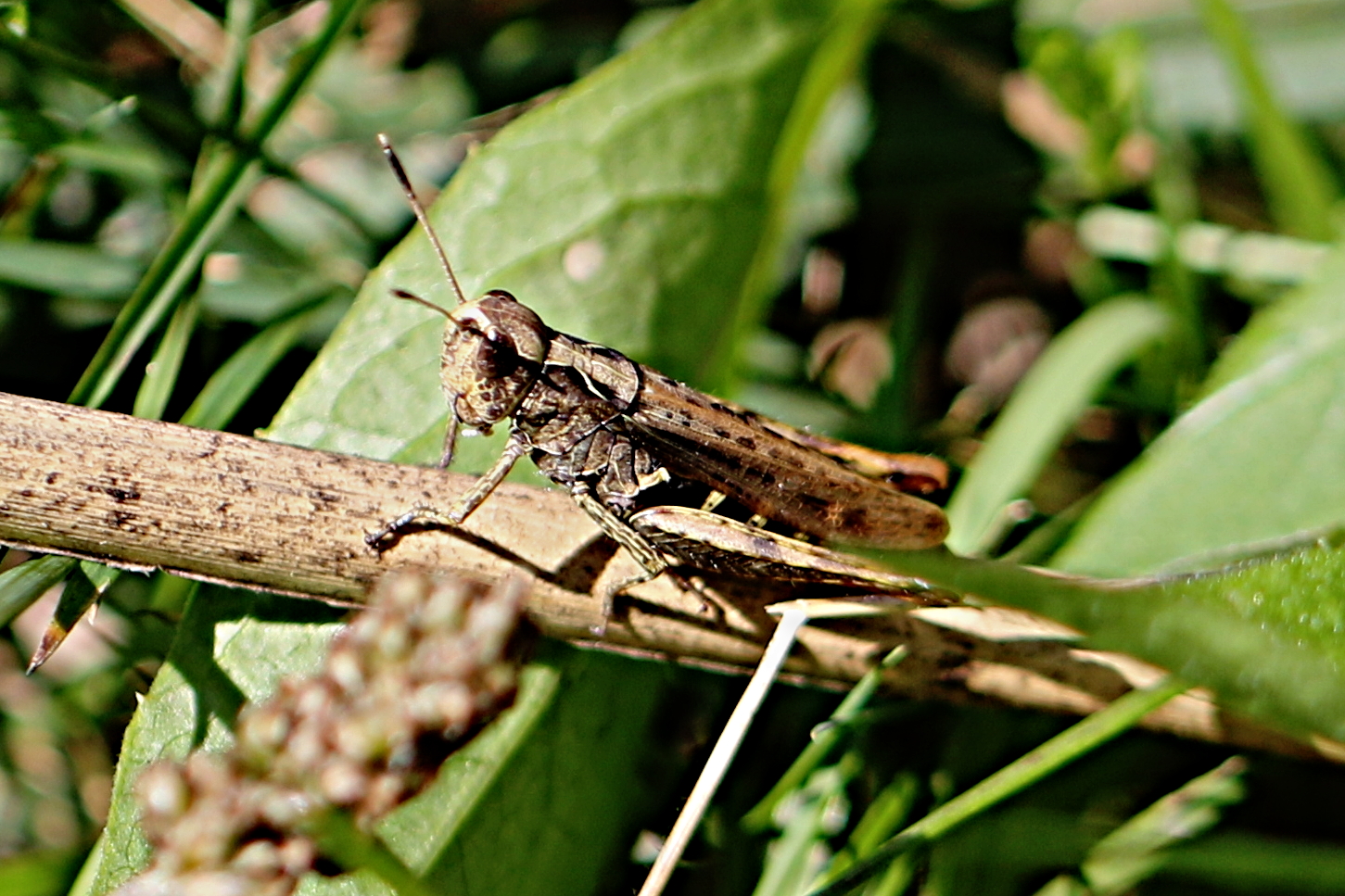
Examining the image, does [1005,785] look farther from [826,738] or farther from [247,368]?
[247,368]

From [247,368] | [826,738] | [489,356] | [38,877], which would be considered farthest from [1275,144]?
[38,877]

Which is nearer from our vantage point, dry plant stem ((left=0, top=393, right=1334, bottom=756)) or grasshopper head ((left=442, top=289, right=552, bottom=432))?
dry plant stem ((left=0, top=393, right=1334, bottom=756))

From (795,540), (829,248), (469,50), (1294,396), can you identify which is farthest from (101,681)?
(1294,396)

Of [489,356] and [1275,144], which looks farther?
[1275,144]

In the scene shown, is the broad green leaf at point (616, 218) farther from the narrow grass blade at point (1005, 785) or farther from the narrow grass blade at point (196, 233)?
the narrow grass blade at point (1005, 785)

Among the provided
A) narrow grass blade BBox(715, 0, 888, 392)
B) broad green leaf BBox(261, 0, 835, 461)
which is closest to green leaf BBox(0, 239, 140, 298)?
broad green leaf BBox(261, 0, 835, 461)

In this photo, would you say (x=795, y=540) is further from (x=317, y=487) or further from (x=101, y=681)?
(x=101, y=681)

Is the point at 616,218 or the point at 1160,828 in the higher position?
the point at 616,218

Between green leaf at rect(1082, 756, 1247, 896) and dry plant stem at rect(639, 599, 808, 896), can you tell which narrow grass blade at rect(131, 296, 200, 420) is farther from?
green leaf at rect(1082, 756, 1247, 896)
